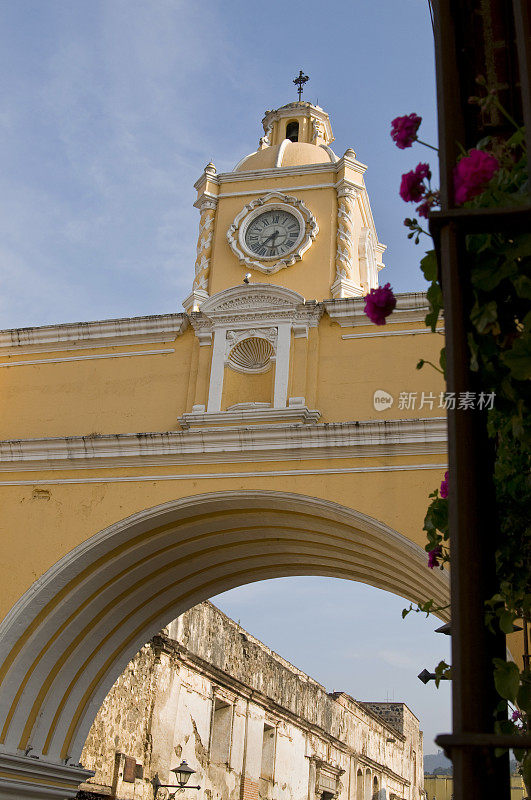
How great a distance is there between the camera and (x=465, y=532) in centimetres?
169

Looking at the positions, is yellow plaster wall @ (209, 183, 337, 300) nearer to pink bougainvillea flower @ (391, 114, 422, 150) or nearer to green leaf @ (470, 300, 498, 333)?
pink bougainvillea flower @ (391, 114, 422, 150)

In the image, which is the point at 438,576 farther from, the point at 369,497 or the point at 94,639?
the point at 94,639

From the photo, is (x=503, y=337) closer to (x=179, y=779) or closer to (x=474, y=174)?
(x=474, y=174)

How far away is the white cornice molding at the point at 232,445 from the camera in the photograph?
638 centimetres

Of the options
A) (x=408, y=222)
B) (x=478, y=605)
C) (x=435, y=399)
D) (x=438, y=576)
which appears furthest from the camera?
(x=435, y=399)

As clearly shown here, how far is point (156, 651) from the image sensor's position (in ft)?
31.9

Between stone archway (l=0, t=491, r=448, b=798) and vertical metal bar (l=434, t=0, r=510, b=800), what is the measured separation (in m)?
4.32

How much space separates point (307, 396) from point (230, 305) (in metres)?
1.00

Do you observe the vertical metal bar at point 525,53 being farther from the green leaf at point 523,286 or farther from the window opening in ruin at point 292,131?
the window opening in ruin at point 292,131

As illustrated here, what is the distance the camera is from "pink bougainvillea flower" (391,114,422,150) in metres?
2.20

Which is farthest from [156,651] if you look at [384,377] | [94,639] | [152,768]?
[384,377]

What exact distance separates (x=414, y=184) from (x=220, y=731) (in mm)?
10117

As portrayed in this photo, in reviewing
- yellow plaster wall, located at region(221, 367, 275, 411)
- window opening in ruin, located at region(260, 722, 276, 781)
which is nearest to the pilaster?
yellow plaster wall, located at region(221, 367, 275, 411)

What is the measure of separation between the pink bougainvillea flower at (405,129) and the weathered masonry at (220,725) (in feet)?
24.7
